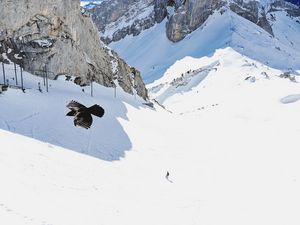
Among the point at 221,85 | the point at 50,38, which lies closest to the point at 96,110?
the point at 50,38

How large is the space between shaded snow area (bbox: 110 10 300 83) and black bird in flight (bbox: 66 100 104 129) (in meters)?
71.1

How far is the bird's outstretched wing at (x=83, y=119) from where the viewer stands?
35494mm

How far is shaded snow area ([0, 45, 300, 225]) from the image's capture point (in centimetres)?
1977

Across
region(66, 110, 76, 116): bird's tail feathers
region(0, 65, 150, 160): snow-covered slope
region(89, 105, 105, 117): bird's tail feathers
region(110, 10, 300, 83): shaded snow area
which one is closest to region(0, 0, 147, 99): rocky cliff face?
region(0, 65, 150, 160): snow-covered slope

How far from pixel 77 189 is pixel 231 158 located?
20.3m

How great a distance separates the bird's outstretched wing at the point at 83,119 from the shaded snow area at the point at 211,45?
73866 mm

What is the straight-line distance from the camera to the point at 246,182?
30.7 meters

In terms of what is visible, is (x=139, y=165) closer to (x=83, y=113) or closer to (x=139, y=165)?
(x=139, y=165)

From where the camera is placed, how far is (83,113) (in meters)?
39.2

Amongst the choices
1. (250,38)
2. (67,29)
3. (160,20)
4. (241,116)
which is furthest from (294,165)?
(160,20)

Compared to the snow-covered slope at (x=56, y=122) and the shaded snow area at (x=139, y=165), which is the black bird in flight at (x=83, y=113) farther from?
the shaded snow area at (x=139, y=165)

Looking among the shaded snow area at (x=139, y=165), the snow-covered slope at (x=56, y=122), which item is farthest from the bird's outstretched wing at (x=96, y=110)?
the shaded snow area at (x=139, y=165)

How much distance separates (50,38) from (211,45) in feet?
260

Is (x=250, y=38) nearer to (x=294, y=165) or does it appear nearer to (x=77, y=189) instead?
(x=294, y=165)
